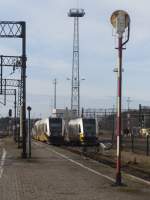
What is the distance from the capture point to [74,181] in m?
19.7

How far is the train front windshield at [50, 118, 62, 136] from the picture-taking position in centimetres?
6875

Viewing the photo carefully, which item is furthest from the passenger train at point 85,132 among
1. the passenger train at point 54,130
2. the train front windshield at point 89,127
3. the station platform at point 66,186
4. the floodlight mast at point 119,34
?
the floodlight mast at point 119,34

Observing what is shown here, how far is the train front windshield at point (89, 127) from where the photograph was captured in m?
62.5

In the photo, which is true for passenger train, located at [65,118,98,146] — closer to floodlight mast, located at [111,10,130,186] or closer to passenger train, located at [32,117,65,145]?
passenger train, located at [32,117,65,145]

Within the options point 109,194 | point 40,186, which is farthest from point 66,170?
point 109,194

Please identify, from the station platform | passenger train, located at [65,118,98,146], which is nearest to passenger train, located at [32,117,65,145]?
passenger train, located at [65,118,98,146]

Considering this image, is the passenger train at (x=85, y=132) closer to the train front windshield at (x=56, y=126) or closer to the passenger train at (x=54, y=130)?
the passenger train at (x=54, y=130)

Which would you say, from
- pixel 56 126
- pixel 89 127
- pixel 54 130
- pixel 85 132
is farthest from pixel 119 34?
pixel 56 126

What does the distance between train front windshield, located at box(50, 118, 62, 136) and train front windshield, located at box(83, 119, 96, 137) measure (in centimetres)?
613

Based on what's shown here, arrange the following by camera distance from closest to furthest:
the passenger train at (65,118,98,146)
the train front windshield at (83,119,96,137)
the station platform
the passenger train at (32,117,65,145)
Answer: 1. the station platform
2. the passenger train at (65,118,98,146)
3. the train front windshield at (83,119,96,137)
4. the passenger train at (32,117,65,145)

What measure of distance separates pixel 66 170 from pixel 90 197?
960 centimetres

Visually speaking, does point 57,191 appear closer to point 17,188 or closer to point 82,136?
point 17,188

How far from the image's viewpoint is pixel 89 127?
207 feet

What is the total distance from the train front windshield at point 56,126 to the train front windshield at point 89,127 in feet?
20.1
